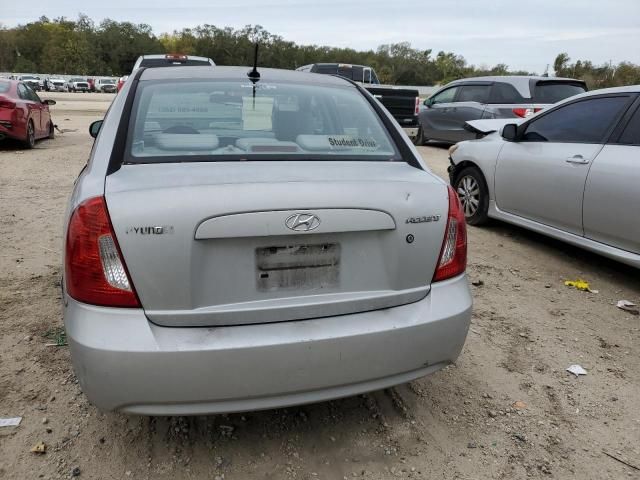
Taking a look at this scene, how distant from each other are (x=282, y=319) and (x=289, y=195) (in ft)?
1.58

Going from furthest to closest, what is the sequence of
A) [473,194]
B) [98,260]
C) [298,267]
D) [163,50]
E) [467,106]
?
[163,50] → [467,106] → [473,194] → [298,267] → [98,260]

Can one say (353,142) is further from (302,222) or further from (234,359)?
(234,359)

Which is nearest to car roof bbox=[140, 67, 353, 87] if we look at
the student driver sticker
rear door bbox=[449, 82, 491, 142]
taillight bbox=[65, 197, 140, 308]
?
the student driver sticker

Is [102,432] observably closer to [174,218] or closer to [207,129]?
[174,218]

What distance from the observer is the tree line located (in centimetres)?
8875

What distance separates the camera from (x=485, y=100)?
11.5m

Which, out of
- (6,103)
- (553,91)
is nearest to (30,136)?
(6,103)

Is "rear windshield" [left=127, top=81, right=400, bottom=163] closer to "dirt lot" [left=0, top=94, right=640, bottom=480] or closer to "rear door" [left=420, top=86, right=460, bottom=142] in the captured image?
"dirt lot" [left=0, top=94, right=640, bottom=480]

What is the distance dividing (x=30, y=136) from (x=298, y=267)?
11.2m

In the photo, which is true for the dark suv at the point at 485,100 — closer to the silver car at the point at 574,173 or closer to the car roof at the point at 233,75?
the silver car at the point at 574,173

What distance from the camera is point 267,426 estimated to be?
8.57 ft

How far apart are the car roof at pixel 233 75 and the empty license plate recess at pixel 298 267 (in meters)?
1.42

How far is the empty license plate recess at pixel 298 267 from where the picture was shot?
2.07m

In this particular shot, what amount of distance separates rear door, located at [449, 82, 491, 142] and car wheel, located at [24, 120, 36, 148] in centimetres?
917
